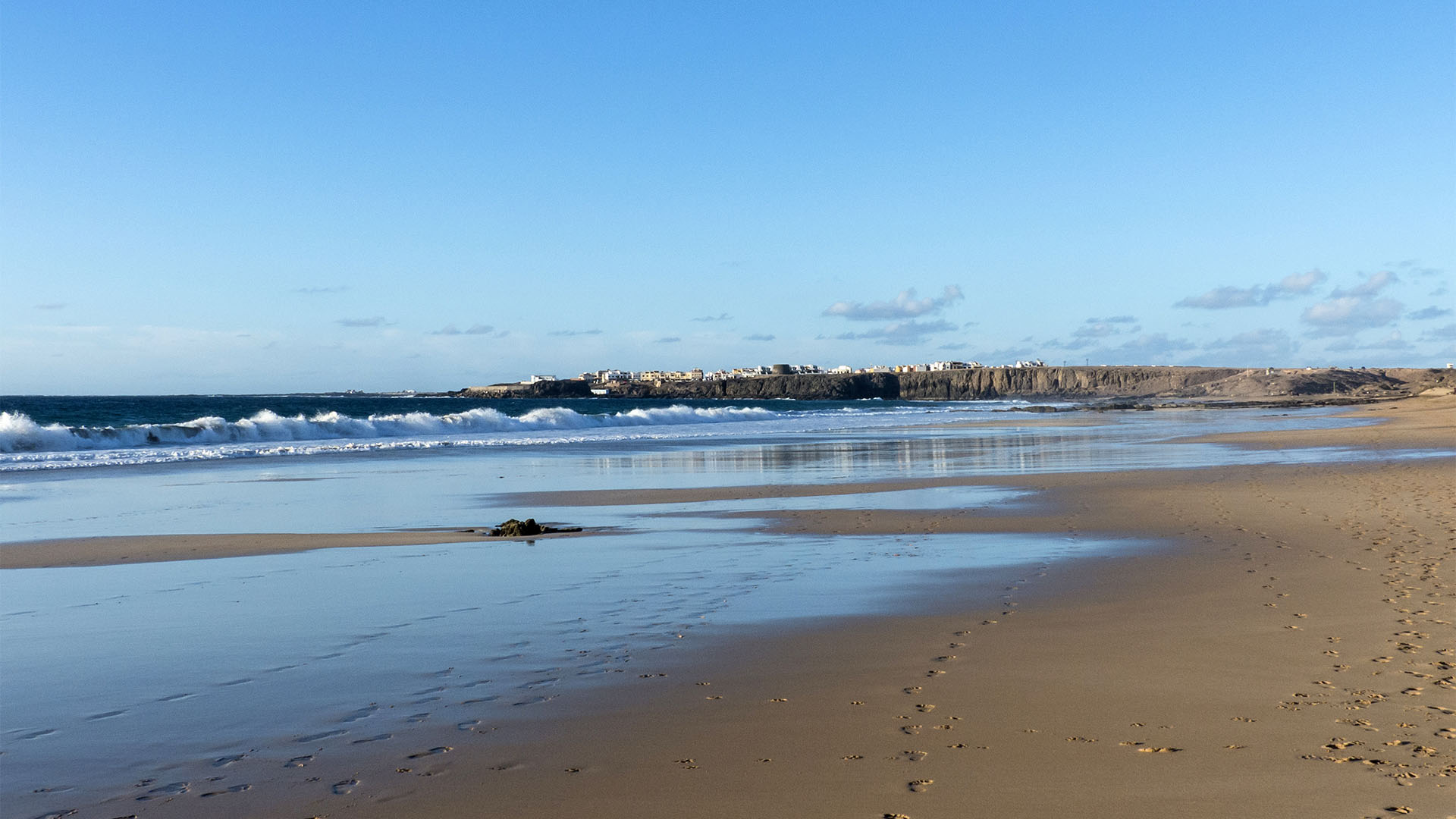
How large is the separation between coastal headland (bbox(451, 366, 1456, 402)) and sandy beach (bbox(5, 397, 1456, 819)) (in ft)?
462

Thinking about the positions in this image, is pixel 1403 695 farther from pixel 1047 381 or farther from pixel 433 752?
pixel 1047 381

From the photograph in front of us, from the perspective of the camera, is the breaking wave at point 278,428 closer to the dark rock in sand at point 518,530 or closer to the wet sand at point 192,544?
the wet sand at point 192,544

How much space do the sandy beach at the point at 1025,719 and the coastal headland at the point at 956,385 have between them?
141 meters

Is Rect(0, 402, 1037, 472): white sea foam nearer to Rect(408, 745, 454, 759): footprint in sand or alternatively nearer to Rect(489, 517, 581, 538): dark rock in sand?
Rect(489, 517, 581, 538): dark rock in sand

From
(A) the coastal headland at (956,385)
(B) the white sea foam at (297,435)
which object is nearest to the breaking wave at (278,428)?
(B) the white sea foam at (297,435)

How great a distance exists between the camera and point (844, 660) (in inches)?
239

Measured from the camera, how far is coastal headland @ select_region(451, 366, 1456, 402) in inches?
5802

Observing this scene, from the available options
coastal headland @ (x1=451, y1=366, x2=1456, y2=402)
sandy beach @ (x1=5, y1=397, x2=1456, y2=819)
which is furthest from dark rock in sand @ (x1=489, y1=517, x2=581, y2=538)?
coastal headland @ (x1=451, y1=366, x2=1456, y2=402)

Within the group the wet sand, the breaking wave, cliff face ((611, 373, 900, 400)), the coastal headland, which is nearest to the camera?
the wet sand

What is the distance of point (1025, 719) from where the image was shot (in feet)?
15.9

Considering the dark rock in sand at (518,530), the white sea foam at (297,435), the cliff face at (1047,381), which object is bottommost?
the dark rock in sand at (518,530)

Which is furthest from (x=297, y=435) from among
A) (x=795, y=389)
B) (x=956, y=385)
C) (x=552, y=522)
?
(x=956, y=385)

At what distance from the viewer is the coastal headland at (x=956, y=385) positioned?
147375mm

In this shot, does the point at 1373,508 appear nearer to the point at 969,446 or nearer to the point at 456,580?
the point at 456,580
